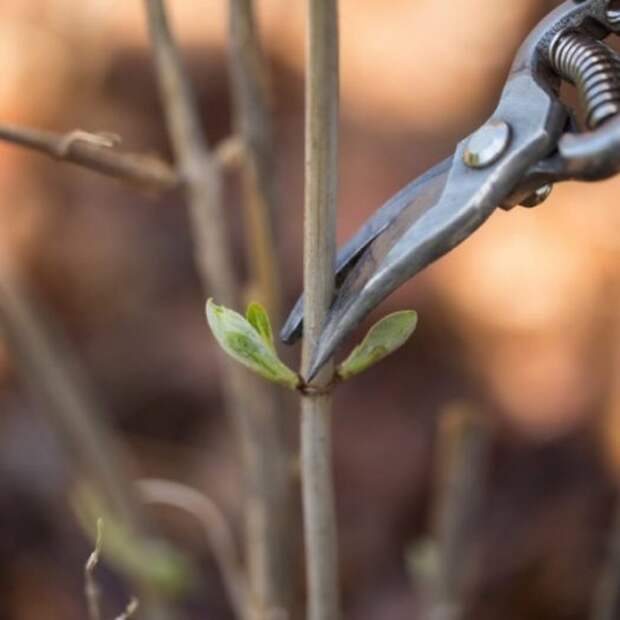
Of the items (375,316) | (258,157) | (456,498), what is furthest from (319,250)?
(375,316)

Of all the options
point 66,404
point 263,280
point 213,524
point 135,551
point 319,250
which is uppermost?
point 319,250

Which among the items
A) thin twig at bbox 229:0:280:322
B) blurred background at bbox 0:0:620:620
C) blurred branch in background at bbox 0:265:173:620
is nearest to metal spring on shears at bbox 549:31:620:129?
thin twig at bbox 229:0:280:322

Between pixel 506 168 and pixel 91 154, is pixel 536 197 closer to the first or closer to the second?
pixel 506 168

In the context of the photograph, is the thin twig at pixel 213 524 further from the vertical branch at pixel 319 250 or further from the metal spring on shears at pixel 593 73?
the metal spring on shears at pixel 593 73

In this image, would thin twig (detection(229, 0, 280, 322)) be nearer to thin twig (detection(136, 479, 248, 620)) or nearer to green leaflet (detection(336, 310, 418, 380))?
thin twig (detection(136, 479, 248, 620))

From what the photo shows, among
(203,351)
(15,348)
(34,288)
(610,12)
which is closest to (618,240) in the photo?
(203,351)

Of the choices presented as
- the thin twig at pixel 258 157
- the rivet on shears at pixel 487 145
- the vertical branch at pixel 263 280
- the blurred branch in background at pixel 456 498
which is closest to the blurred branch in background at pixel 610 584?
the blurred branch in background at pixel 456 498

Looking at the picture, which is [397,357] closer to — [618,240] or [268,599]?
[618,240]
